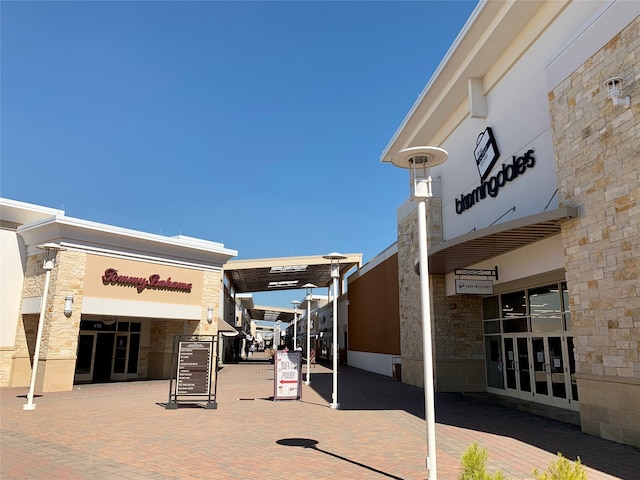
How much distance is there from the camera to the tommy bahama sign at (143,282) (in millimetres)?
18203

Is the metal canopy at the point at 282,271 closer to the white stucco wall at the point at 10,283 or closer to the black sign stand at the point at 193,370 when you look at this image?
the black sign stand at the point at 193,370

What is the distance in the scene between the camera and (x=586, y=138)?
905 cm

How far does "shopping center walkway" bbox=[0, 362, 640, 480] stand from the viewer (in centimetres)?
656

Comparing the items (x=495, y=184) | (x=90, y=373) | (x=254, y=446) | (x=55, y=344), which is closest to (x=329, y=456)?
(x=254, y=446)

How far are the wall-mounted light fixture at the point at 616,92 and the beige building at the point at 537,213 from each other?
0.8 inches

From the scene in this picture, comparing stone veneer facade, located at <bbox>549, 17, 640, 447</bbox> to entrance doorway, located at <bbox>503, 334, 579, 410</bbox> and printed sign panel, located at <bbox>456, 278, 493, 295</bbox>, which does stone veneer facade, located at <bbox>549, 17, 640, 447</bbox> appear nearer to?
entrance doorway, located at <bbox>503, 334, 579, 410</bbox>

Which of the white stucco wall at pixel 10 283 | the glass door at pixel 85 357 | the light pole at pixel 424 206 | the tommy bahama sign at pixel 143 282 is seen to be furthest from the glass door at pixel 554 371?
the white stucco wall at pixel 10 283

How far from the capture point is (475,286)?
14391 millimetres

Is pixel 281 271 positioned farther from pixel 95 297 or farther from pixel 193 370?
pixel 193 370

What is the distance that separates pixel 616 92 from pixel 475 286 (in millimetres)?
7383

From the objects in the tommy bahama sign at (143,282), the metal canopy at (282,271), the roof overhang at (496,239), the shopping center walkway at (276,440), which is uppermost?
the metal canopy at (282,271)

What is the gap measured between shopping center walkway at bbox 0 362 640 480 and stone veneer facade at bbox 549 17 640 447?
32.2 inches

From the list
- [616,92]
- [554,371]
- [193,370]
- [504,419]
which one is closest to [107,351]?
[193,370]

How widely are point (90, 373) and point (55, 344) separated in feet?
14.6
